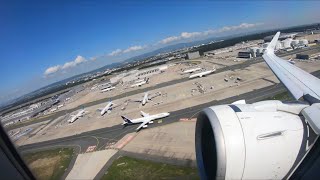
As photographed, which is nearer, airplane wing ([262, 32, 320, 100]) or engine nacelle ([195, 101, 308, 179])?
engine nacelle ([195, 101, 308, 179])

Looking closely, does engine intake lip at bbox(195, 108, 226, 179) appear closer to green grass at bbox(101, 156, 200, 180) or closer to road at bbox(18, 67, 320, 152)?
green grass at bbox(101, 156, 200, 180)

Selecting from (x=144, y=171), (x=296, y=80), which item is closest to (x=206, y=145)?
(x=296, y=80)

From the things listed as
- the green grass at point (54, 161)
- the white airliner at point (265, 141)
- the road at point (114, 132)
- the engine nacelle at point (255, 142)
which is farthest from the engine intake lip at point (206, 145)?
the road at point (114, 132)

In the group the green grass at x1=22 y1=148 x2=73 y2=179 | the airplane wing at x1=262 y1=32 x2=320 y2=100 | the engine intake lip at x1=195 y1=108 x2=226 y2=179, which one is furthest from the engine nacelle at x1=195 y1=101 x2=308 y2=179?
the green grass at x1=22 y1=148 x2=73 y2=179

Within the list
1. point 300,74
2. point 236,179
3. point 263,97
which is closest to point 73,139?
point 263,97

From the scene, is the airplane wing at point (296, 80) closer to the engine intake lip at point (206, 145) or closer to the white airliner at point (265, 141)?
the white airliner at point (265, 141)

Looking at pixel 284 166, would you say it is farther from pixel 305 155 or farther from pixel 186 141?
pixel 186 141
